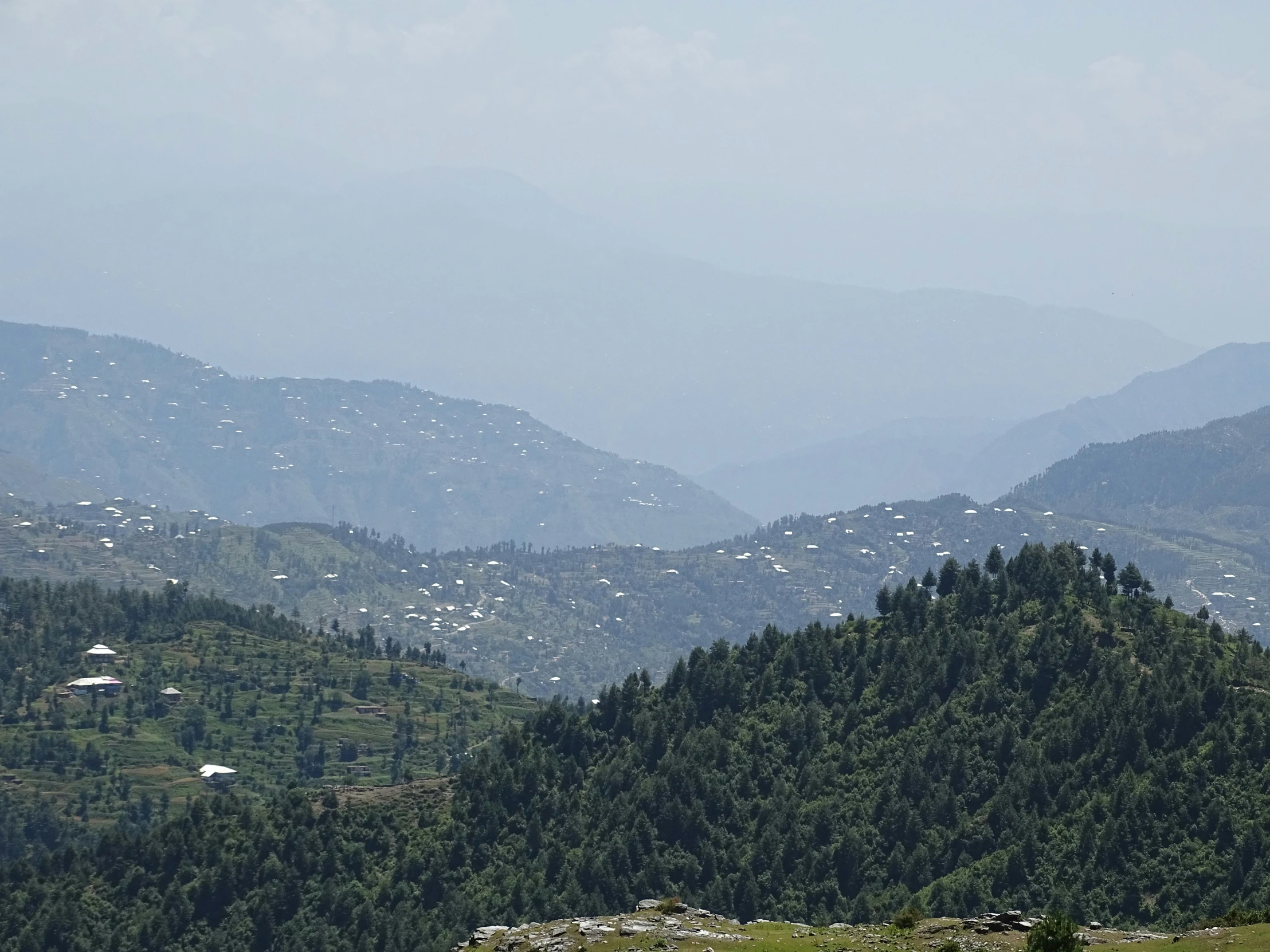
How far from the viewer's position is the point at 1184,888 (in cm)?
18162

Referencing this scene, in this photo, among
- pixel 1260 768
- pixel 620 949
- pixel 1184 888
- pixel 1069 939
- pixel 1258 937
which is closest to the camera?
pixel 1069 939

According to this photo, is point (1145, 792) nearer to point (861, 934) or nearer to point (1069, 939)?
point (861, 934)

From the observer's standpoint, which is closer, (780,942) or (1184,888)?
(780,942)

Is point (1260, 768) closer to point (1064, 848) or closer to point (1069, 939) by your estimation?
point (1064, 848)

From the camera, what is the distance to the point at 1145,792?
199 metres

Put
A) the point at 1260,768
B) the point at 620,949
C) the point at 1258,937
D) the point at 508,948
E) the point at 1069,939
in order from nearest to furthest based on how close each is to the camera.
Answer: the point at 1069,939 < the point at 1258,937 < the point at 620,949 < the point at 508,948 < the point at 1260,768

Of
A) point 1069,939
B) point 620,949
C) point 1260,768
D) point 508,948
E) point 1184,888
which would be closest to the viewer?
point 1069,939

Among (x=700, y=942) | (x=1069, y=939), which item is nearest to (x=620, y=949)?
(x=700, y=942)

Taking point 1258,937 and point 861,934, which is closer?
point 1258,937

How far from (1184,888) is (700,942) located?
290ft

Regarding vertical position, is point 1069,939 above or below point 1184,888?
above

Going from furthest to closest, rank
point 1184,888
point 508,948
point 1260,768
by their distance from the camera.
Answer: point 1260,768 < point 1184,888 < point 508,948

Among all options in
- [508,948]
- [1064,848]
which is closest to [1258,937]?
[508,948]

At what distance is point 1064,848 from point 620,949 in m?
102
